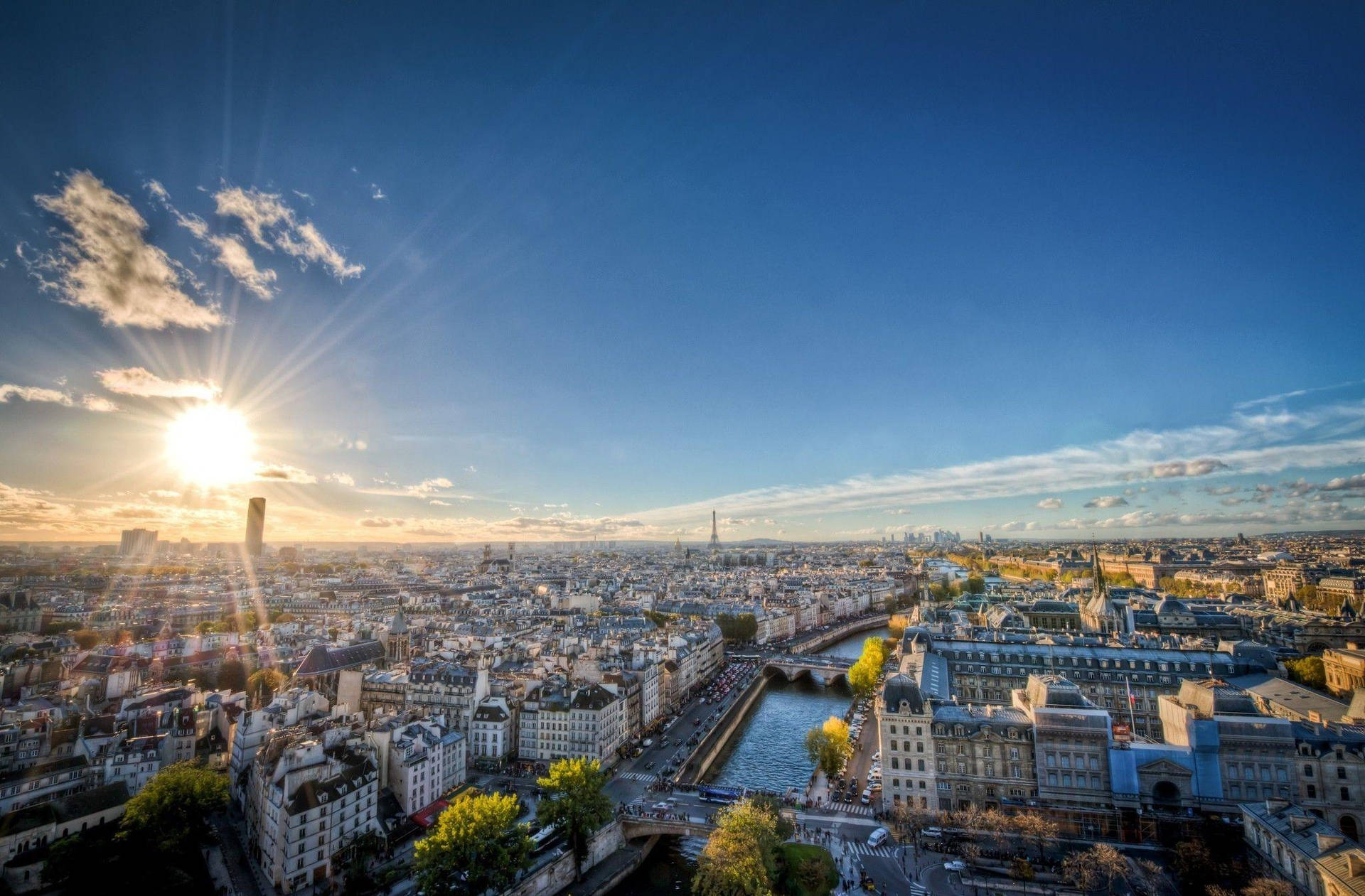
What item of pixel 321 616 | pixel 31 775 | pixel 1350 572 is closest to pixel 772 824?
pixel 31 775

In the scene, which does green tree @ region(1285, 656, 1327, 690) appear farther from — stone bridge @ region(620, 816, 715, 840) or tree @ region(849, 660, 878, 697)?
stone bridge @ region(620, 816, 715, 840)

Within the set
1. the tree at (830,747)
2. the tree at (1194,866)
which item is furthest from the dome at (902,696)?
the tree at (1194,866)

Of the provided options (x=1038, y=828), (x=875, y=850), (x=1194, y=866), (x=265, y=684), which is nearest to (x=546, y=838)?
(x=875, y=850)

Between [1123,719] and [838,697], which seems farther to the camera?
[838,697]

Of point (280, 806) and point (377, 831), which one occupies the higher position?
point (280, 806)

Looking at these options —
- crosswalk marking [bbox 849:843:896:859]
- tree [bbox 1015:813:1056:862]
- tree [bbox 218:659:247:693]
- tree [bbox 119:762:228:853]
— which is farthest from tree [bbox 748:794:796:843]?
tree [bbox 218:659:247:693]

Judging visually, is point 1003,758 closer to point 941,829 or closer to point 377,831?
point 941,829

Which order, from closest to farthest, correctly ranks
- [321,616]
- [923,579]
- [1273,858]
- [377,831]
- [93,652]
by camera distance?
[1273,858] < [377,831] < [93,652] < [321,616] < [923,579]
